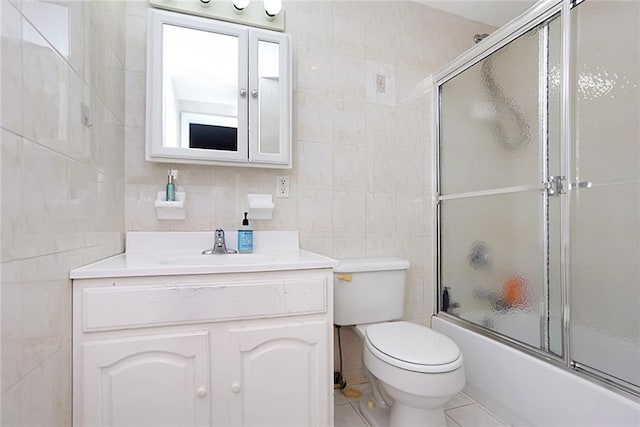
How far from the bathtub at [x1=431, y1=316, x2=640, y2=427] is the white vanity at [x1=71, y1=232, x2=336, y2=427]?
83 centimetres

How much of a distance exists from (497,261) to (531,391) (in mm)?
564

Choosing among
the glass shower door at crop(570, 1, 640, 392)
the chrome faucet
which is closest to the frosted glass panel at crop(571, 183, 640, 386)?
the glass shower door at crop(570, 1, 640, 392)

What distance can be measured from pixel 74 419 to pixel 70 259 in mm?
444

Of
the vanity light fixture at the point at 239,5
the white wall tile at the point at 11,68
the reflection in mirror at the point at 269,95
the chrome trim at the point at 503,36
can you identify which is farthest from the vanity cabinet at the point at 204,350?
the chrome trim at the point at 503,36

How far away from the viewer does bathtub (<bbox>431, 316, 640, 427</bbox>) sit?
1.10m

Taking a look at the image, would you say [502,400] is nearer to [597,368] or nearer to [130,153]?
[597,368]

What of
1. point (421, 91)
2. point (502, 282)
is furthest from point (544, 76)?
point (502, 282)

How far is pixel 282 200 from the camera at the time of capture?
1640 mm

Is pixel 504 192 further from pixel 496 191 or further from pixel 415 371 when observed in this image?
pixel 415 371

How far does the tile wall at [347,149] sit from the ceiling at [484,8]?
2.2 inches

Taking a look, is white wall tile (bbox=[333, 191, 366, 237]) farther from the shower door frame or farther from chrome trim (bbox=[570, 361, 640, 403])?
chrome trim (bbox=[570, 361, 640, 403])

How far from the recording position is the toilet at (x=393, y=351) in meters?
1.16

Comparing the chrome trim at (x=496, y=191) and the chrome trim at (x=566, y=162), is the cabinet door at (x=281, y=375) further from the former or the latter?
the chrome trim at (x=496, y=191)

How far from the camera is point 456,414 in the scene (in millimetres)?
1523
